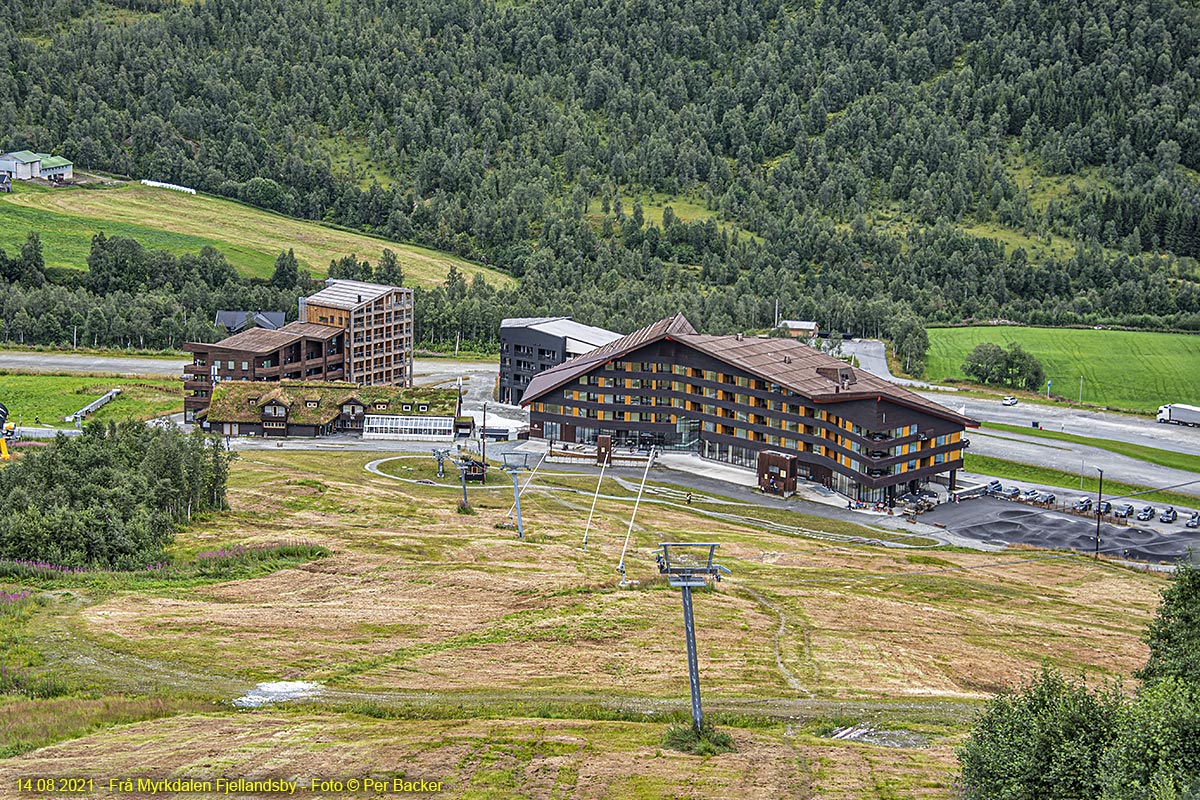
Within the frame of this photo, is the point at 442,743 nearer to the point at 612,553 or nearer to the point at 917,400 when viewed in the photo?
the point at 612,553

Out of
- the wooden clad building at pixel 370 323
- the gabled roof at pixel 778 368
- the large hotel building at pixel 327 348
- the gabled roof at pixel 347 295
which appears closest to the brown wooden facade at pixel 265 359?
the large hotel building at pixel 327 348

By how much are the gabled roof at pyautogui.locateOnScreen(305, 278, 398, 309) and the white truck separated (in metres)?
106

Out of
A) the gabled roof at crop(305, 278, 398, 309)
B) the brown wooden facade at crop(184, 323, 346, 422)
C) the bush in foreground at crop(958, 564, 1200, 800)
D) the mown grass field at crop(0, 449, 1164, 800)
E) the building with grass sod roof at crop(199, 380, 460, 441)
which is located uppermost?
the gabled roof at crop(305, 278, 398, 309)

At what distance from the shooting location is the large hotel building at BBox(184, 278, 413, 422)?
157875 mm

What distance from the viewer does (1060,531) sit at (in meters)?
114

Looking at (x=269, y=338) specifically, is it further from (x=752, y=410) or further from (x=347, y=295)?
(x=752, y=410)

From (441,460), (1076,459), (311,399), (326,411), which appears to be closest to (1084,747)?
(441,460)

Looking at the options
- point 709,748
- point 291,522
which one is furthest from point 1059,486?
point 709,748

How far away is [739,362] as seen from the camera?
13850 centimetres

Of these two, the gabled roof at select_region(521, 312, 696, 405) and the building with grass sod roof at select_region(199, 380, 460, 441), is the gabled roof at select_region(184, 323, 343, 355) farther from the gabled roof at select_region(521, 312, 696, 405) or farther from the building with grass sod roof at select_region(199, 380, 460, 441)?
the gabled roof at select_region(521, 312, 696, 405)

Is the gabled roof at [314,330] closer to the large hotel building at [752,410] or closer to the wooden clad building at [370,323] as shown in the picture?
the wooden clad building at [370,323]

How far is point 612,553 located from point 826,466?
40.8 meters

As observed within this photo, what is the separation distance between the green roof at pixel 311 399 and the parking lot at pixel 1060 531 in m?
63.6

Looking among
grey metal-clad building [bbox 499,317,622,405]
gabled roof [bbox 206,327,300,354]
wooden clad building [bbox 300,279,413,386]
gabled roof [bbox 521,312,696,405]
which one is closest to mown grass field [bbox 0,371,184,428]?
gabled roof [bbox 206,327,300,354]
